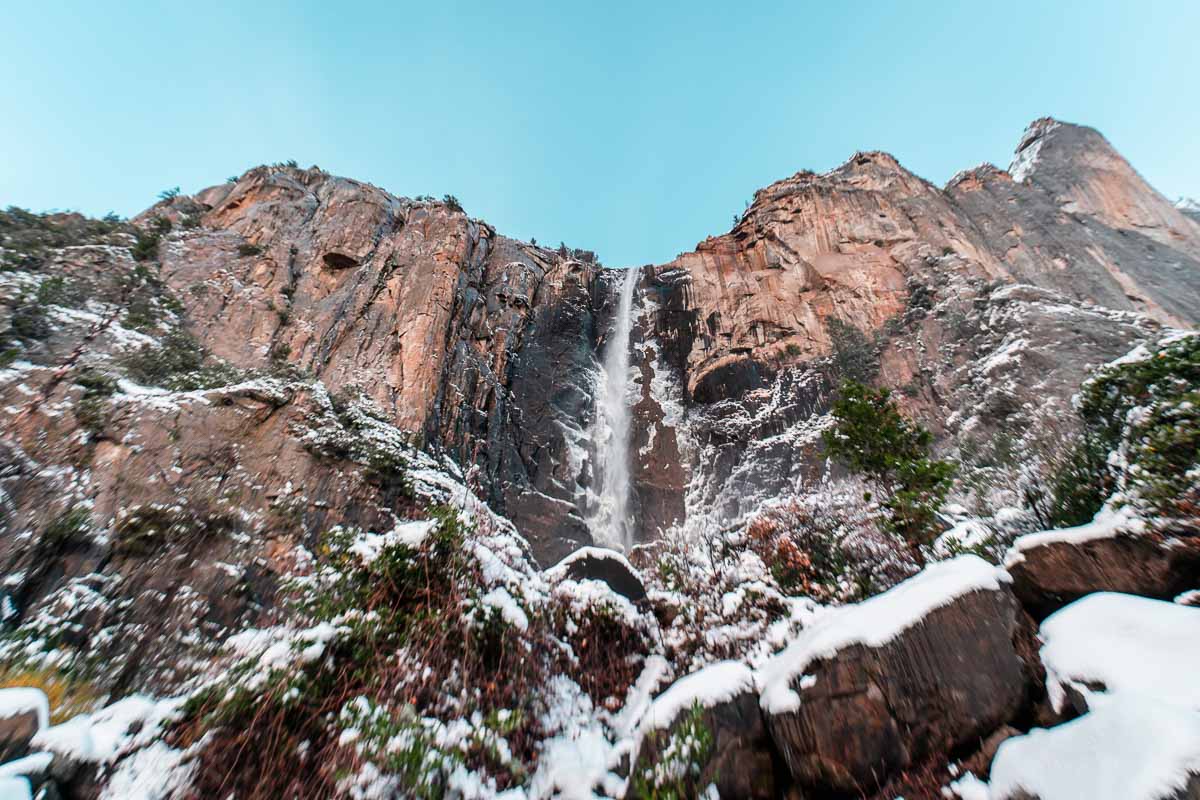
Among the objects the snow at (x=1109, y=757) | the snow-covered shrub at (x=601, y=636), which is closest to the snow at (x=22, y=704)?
the snow-covered shrub at (x=601, y=636)

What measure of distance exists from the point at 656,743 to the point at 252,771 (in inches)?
123

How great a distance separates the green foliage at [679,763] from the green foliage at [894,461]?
4.95 meters

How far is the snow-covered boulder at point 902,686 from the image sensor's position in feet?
11.8

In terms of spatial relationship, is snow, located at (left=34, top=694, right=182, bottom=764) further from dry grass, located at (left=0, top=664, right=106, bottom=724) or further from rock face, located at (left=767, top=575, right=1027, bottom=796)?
rock face, located at (left=767, top=575, right=1027, bottom=796)

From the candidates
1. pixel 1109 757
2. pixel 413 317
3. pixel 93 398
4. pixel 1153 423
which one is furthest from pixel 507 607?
pixel 413 317

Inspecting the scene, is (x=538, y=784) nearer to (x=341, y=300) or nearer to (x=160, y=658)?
(x=160, y=658)

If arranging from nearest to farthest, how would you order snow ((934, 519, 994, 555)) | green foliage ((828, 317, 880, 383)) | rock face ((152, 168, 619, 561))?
1. snow ((934, 519, 994, 555))
2. rock face ((152, 168, 619, 561))
3. green foliage ((828, 317, 880, 383))

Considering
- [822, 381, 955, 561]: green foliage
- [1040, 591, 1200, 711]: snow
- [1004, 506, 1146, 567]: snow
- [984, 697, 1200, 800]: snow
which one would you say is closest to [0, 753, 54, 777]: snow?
[984, 697, 1200, 800]: snow

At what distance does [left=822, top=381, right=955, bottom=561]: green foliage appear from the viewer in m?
7.59

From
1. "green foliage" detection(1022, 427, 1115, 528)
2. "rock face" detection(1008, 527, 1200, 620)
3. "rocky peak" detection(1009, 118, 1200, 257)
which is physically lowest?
"rock face" detection(1008, 527, 1200, 620)

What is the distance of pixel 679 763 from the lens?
401 centimetres

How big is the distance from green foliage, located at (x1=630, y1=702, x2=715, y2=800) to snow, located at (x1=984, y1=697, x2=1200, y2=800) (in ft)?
6.14

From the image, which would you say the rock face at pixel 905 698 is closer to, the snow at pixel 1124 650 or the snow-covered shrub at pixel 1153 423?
the snow at pixel 1124 650

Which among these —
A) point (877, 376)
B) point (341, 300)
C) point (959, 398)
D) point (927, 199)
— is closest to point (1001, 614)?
point (959, 398)
